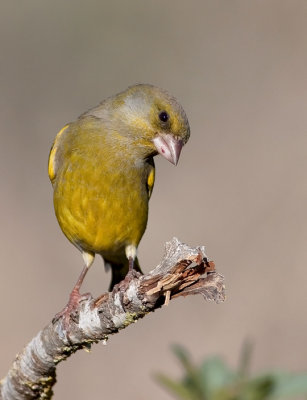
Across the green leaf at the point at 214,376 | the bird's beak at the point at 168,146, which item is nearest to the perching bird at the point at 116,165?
the bird's beak at the point at 168,146

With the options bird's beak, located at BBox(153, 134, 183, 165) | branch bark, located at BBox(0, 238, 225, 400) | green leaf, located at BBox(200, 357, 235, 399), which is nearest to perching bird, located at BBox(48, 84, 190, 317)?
bird's beak, located at BBox(153, 134, 183, 165)

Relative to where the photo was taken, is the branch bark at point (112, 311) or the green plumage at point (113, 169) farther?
the green plumage at point (113, 169)

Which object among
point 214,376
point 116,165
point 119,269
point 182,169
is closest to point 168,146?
point 116,165

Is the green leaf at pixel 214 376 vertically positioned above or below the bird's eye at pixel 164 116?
below

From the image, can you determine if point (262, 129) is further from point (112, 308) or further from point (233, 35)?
point (112, 308)

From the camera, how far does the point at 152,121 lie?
14.9ft

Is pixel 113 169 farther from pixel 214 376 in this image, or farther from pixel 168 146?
pixel 214 376

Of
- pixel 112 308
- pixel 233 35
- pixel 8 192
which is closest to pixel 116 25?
pixel 233 35

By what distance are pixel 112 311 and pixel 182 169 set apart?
5350 mm

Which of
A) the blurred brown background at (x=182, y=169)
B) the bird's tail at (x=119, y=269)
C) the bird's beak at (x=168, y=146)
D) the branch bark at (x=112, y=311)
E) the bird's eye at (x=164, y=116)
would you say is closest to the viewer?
the branch bark at (x=112, y=311)

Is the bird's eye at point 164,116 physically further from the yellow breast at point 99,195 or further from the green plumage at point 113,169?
the yellow breast at point 99,195

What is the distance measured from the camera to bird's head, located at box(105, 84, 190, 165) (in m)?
4.48

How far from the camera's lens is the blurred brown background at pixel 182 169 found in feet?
23.1

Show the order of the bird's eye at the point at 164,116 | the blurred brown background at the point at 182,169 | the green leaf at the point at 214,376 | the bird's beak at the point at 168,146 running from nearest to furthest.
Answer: the green leaf at the point at 214,376 → the bird's beak at the point at 168,146 → the bird's eye at the point at 164,116 → the blurred brown background at the point at 182,169
